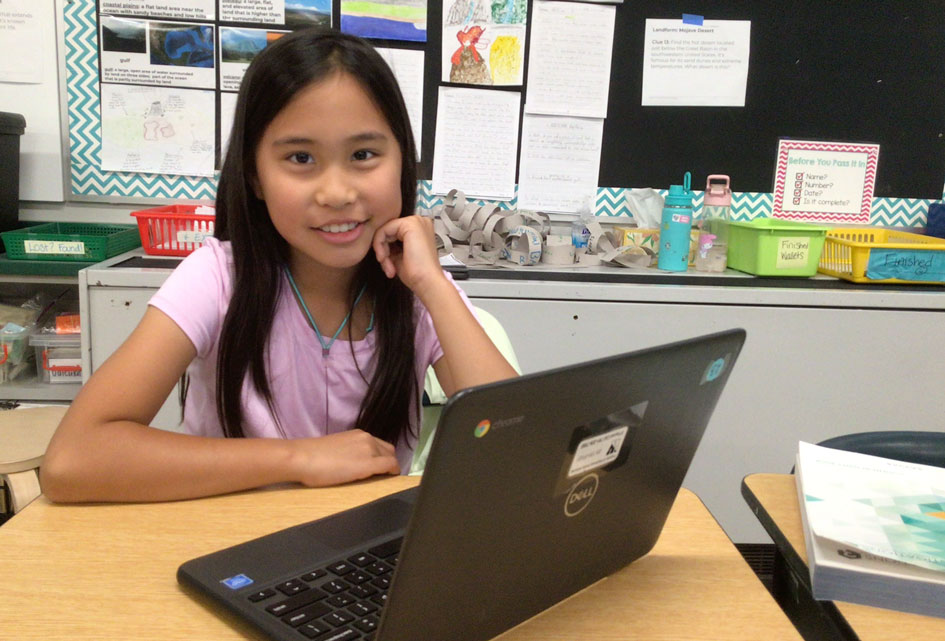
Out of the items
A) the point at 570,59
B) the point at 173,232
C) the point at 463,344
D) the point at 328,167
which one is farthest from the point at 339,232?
the point at 570,59

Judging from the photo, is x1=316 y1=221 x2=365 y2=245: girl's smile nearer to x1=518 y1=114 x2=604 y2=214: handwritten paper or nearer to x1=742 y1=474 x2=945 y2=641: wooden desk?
x1=742 y1=474 x2=945 y2=641: wooden desk

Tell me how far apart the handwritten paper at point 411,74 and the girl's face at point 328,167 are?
115cm

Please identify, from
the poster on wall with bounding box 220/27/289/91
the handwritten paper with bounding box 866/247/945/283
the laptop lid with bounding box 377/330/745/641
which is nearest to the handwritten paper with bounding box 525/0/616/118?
the poster on wall with bounding box 220/27/289/91

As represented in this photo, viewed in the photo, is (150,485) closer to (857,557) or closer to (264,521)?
(264,521)

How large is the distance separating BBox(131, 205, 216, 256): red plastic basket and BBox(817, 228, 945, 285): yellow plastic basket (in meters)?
1.61

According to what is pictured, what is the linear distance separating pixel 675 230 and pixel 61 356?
5.12 feet

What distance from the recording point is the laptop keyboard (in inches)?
21.8

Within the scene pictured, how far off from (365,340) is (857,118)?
1845 mm

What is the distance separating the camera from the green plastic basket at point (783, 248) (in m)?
1.99

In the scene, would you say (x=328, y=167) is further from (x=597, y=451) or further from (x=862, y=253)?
(x=862, y=253)

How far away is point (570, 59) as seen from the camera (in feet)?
7.34

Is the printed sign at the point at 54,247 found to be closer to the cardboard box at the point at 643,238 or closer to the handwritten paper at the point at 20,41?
the handwritten paper at the point at 20,41

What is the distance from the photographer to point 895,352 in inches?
75.7

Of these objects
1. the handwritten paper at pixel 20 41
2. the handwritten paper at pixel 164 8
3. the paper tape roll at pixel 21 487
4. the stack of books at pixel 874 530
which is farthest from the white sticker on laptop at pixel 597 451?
the handwritten paper at pixel 20 41
